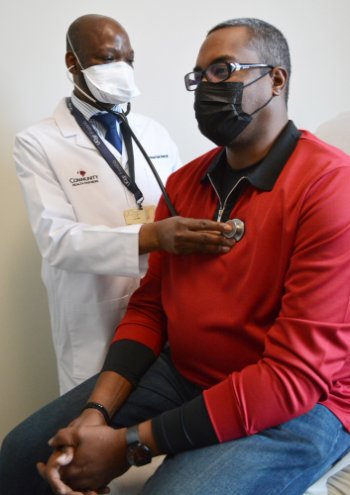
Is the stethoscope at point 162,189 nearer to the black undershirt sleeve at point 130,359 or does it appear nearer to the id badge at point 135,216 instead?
the id badge at point 135,216

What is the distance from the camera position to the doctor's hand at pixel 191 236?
90cm

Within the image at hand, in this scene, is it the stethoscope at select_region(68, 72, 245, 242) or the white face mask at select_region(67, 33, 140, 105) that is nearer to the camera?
the stethoscope at select_region(68, 72, 245, 242)

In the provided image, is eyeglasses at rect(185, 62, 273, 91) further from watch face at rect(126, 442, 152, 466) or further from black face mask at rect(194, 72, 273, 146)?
watch face at rect(126, 442, 152, 466)

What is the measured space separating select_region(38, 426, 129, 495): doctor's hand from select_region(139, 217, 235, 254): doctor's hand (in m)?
0.40

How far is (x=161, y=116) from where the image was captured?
168cm

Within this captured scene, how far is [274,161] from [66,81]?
920 mm

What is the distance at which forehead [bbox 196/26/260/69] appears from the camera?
3.08ft

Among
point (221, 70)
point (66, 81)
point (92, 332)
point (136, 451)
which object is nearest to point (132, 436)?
point (136, 451)

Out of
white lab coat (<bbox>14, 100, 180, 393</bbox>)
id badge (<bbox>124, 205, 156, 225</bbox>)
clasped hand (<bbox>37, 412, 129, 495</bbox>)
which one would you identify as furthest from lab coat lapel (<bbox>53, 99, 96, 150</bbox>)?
clasped hand (<bbox>37, 412, 129, 495</bbox>)

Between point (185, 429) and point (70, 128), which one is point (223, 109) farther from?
point (185, 429)

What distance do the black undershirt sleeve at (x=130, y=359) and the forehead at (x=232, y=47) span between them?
681 millimetres

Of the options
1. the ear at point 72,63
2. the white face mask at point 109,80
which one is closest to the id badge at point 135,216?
the white face mask at point 109,80

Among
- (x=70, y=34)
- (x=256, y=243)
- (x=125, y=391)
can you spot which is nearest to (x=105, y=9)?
(x=70, y=34)

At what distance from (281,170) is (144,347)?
1.75 ft
